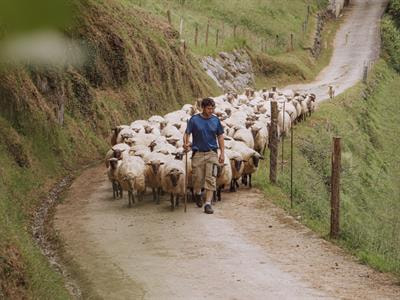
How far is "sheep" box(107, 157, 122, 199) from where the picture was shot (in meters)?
13.5

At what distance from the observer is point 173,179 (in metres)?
12.6

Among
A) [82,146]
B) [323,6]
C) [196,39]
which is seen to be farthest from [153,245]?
[323,6]

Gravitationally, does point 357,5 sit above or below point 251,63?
above

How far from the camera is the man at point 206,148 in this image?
12102 mm

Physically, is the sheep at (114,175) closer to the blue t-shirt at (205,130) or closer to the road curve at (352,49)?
the blue t-shirt at (205,130)

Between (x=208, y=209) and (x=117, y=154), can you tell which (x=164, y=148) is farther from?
(x=208, y=209)

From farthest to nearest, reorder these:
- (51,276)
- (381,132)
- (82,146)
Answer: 1. (381,132)
2. (82,146)
3. (51,276)

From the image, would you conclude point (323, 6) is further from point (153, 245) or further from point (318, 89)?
point (153, 245)

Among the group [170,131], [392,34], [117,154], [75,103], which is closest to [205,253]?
[117,154]

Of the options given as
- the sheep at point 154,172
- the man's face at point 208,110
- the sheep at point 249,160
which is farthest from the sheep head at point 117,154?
the man's face at point 208,110

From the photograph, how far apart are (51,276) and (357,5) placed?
2522 inches

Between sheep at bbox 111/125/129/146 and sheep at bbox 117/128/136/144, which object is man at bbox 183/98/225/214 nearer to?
sheep at bbox 117/128/136/144

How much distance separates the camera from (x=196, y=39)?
39156 millimetres

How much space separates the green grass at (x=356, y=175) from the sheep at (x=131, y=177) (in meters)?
2.88
